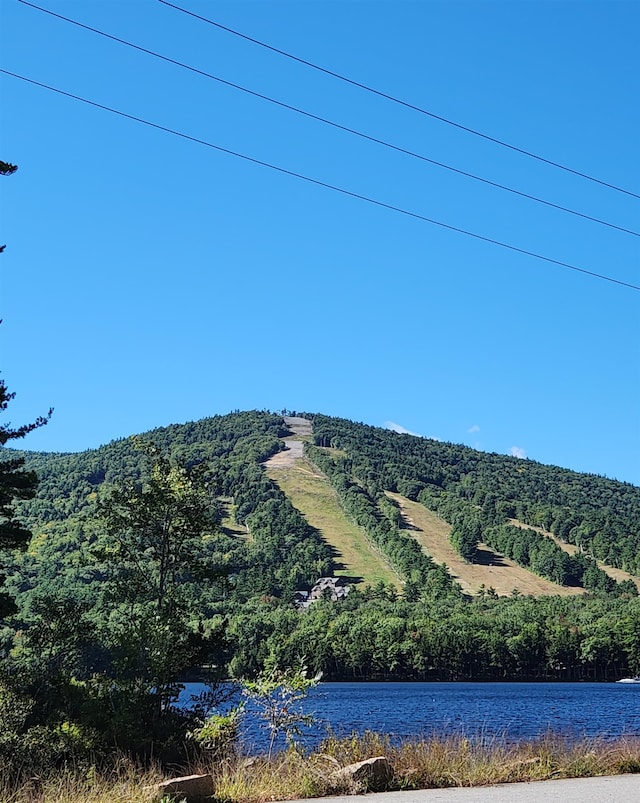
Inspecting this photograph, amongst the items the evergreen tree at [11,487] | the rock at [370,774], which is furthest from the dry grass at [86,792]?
the evergreen tree at [11,487]

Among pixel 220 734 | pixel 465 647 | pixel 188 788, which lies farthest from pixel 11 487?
pixel 465 647

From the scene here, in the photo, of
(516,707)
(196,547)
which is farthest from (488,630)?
(196,547)

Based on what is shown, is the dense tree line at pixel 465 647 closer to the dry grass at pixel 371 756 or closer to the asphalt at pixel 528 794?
the dry grass at pixel 371 756

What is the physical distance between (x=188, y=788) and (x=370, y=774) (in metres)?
3.28

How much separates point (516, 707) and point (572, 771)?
68.0 m

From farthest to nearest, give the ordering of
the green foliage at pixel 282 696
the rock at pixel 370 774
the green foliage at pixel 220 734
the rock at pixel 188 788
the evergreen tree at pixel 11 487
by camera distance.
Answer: the evergreen tree at pixel 11 487
the green foliage at pixel 220 734
the green foliage at pixel 282 696
the rock at pixel 370 774
the rock at pixel 188 788

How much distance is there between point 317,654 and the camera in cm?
14062

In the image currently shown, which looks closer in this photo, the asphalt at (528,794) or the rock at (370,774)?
the asphalt at (528,794)

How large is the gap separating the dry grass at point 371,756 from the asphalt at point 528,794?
51 centimetres

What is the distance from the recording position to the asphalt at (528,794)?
40.5 feet

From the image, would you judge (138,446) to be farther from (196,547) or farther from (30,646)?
(30,646)

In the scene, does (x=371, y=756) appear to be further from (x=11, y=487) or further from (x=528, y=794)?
(x=11, y=487)

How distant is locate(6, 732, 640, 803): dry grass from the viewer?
12.8 meters

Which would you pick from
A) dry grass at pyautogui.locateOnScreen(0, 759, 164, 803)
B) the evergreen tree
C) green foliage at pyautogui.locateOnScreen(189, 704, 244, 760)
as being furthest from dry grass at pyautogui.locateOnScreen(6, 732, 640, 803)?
the evergreen tree
